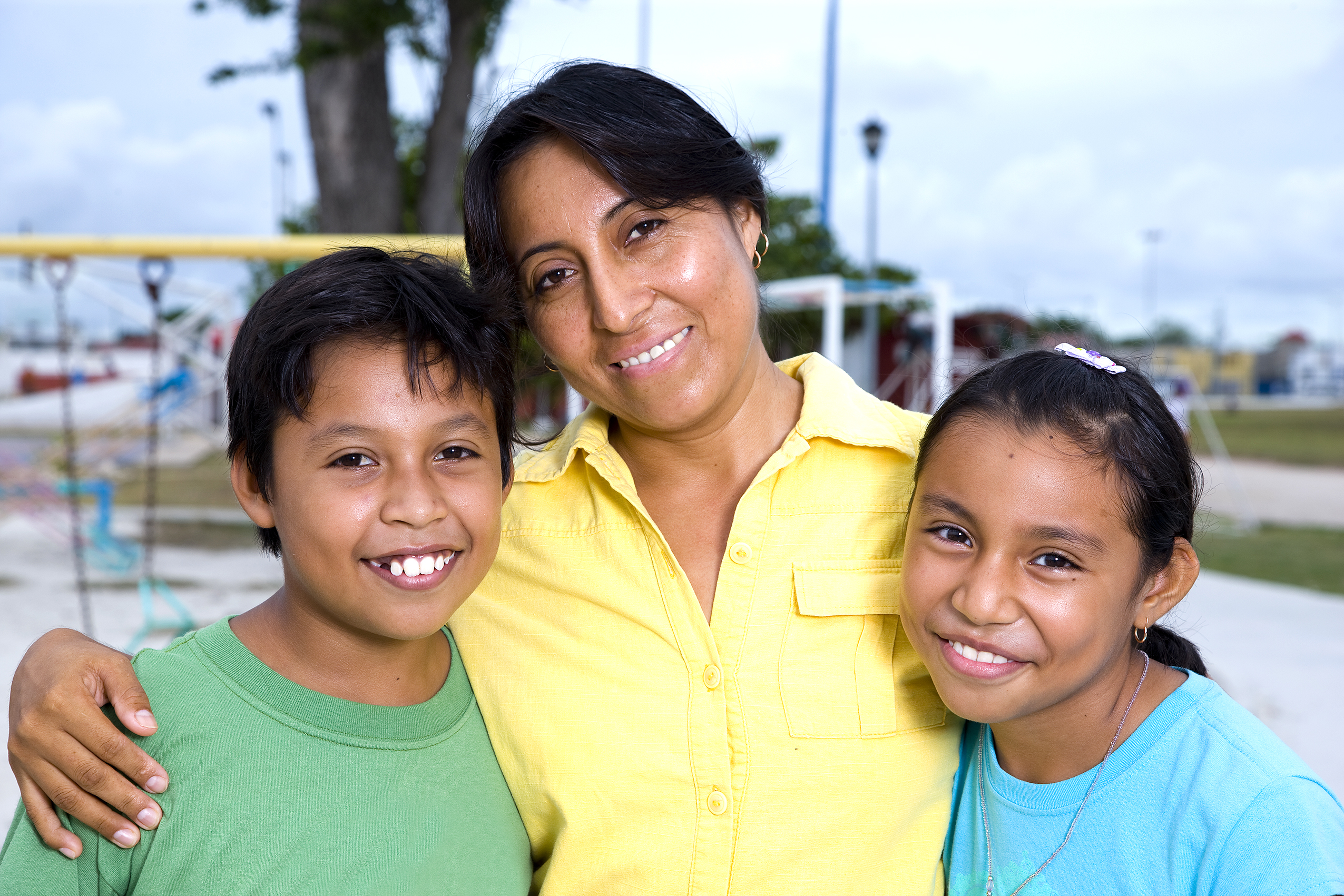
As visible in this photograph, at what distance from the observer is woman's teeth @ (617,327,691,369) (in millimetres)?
1696

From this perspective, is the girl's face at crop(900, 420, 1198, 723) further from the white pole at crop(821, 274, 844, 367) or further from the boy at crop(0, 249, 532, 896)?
the white pole at crop(821, 274, 844, 367)

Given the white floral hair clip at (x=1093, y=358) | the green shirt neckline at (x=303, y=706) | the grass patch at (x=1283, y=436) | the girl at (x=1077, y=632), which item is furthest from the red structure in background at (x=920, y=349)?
the grass patch at (x=1283, y=436)

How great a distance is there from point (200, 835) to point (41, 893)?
0.18 m

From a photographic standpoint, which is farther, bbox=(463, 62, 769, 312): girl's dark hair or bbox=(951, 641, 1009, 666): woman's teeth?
bbox=(463, 62, 769, 312): girl's dark hair

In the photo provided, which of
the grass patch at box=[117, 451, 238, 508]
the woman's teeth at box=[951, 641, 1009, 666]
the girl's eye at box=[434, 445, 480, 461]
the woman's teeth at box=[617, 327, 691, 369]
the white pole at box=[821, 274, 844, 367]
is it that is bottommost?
the grass patch at box=[117, 451, 238, 508]

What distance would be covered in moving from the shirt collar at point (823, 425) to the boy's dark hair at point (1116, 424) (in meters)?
0.15

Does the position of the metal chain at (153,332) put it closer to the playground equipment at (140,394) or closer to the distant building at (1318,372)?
the playground equipment at (140,394)

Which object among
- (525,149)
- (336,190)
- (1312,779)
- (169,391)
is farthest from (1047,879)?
(169,391)

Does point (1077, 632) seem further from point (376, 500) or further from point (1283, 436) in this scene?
point (1283, 436)

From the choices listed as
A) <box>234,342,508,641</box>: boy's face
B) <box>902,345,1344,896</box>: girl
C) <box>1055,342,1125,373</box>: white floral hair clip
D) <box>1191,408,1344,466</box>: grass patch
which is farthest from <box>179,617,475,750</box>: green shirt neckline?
<box>1191,408,1344,466</box>: grass patch

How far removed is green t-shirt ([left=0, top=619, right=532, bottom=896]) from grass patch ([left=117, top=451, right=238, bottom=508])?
9.94m

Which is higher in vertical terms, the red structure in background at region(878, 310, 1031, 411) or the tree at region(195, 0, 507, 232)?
the tree at region(195, 0, 507, 232)

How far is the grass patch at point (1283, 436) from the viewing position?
808 inches

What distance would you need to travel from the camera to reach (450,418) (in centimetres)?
158
